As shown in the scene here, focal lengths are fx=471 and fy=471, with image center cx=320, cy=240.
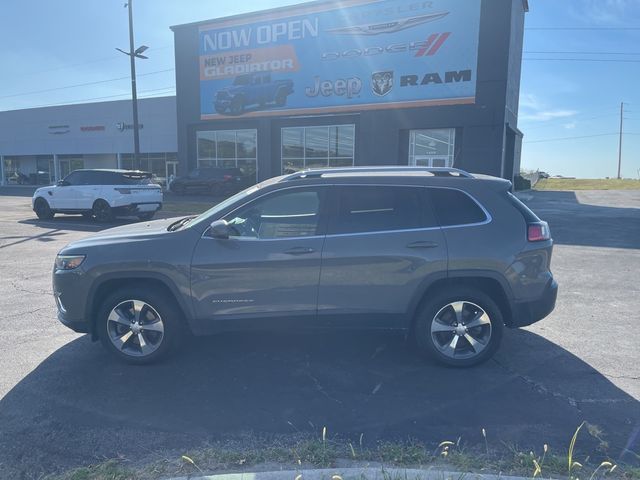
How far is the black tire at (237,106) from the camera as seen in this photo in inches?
1215

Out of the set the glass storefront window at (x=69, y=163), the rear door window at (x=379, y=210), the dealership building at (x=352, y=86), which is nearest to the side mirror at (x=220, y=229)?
the rear door window at (x=379, y=210)

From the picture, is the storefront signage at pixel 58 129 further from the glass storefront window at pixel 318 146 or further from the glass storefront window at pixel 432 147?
the glass storefront window at pixel 432 147

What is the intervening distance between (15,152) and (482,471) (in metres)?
56.1

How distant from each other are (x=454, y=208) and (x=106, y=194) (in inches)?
554

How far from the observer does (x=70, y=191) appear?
16453mm

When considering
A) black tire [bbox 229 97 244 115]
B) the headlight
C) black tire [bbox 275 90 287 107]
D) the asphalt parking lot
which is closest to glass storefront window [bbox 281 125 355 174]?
black tire [bbox 275 90 287 107]

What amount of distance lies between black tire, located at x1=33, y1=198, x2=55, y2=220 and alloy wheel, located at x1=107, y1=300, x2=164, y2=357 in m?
15.0

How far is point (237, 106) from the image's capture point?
102 ft

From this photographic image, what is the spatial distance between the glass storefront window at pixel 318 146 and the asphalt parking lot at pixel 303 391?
2390 cm

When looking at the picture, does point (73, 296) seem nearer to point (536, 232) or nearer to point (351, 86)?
point (536, 232)

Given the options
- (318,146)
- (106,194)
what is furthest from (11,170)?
(106,194)

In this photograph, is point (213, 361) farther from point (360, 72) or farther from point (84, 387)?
point (360, 72)

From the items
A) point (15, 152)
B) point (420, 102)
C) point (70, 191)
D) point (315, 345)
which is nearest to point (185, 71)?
point (420, 102)

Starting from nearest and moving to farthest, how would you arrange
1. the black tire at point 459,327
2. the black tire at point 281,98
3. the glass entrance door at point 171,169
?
the black tire at point 459,327
the black tire at point 281,98
the glass entrance door at point 171,169
